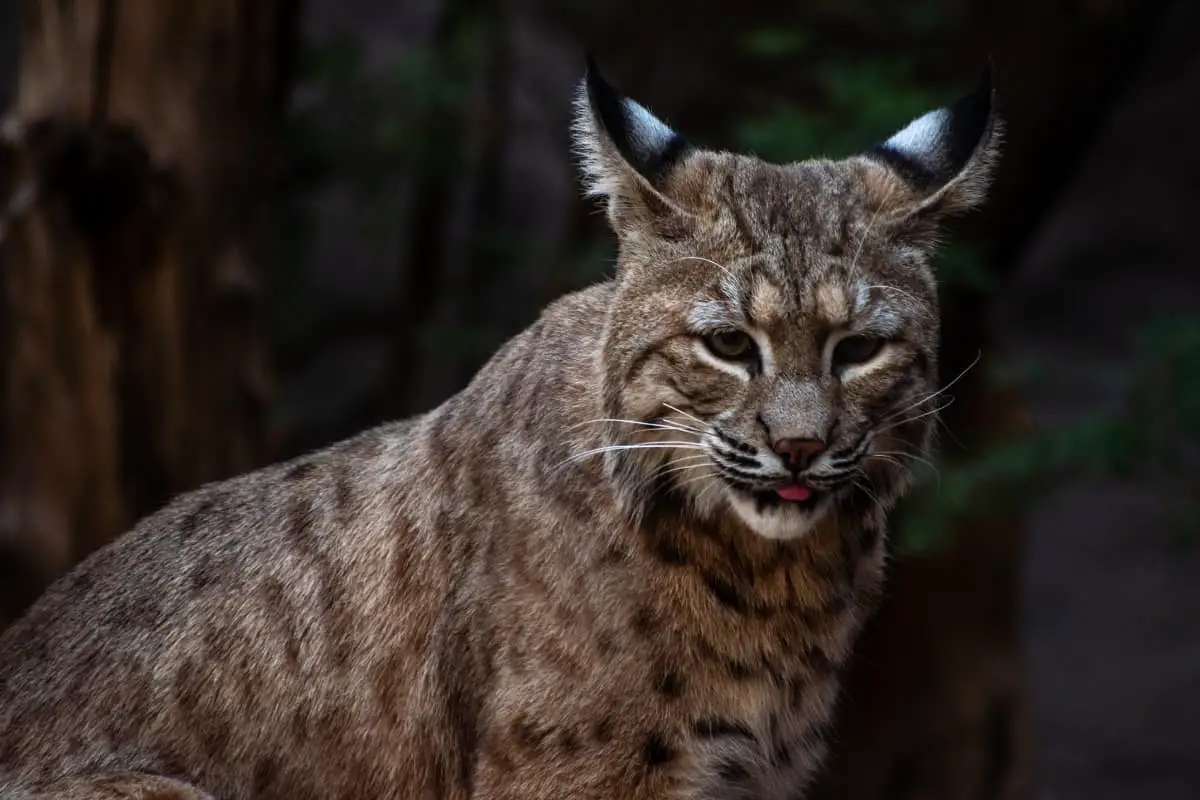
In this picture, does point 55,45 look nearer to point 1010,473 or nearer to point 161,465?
point 161,465

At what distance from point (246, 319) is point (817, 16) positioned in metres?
3.81

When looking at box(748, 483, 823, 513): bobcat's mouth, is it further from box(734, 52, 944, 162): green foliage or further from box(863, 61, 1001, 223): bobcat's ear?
box(734, 52, 944, 162): green foliage

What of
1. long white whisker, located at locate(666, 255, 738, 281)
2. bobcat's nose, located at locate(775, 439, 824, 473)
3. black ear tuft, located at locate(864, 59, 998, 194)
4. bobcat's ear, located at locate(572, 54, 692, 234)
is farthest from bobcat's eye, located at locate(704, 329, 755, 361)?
black ear tuft, located at locate(864, 59, 998, 194)

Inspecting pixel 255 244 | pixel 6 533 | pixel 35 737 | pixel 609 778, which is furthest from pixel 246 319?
pixel 609 778

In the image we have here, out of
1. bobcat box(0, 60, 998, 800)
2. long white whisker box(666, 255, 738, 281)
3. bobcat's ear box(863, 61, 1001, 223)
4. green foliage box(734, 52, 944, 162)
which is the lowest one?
bobcat box(0, 60, 998, 800)

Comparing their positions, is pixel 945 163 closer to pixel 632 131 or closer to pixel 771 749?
pixel 632 131

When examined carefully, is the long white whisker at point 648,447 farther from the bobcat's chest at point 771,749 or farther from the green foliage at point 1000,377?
the green foliage at point 1000,377

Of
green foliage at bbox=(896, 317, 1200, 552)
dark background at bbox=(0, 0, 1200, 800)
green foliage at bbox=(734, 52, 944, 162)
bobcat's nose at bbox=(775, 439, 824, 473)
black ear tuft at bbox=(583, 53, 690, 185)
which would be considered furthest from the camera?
green foliage at bbox=(896, 317, 1200, 552)

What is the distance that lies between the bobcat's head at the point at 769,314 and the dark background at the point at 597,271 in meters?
2.03

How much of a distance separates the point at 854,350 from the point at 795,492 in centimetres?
34

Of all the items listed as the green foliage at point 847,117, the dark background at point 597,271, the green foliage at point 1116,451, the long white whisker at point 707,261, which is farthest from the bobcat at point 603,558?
the green foliage at point 1116,451

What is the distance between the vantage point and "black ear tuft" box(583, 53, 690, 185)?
12.6 feet

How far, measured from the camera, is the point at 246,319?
6.86m

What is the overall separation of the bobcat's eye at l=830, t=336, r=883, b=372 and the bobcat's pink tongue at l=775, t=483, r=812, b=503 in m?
0.27
